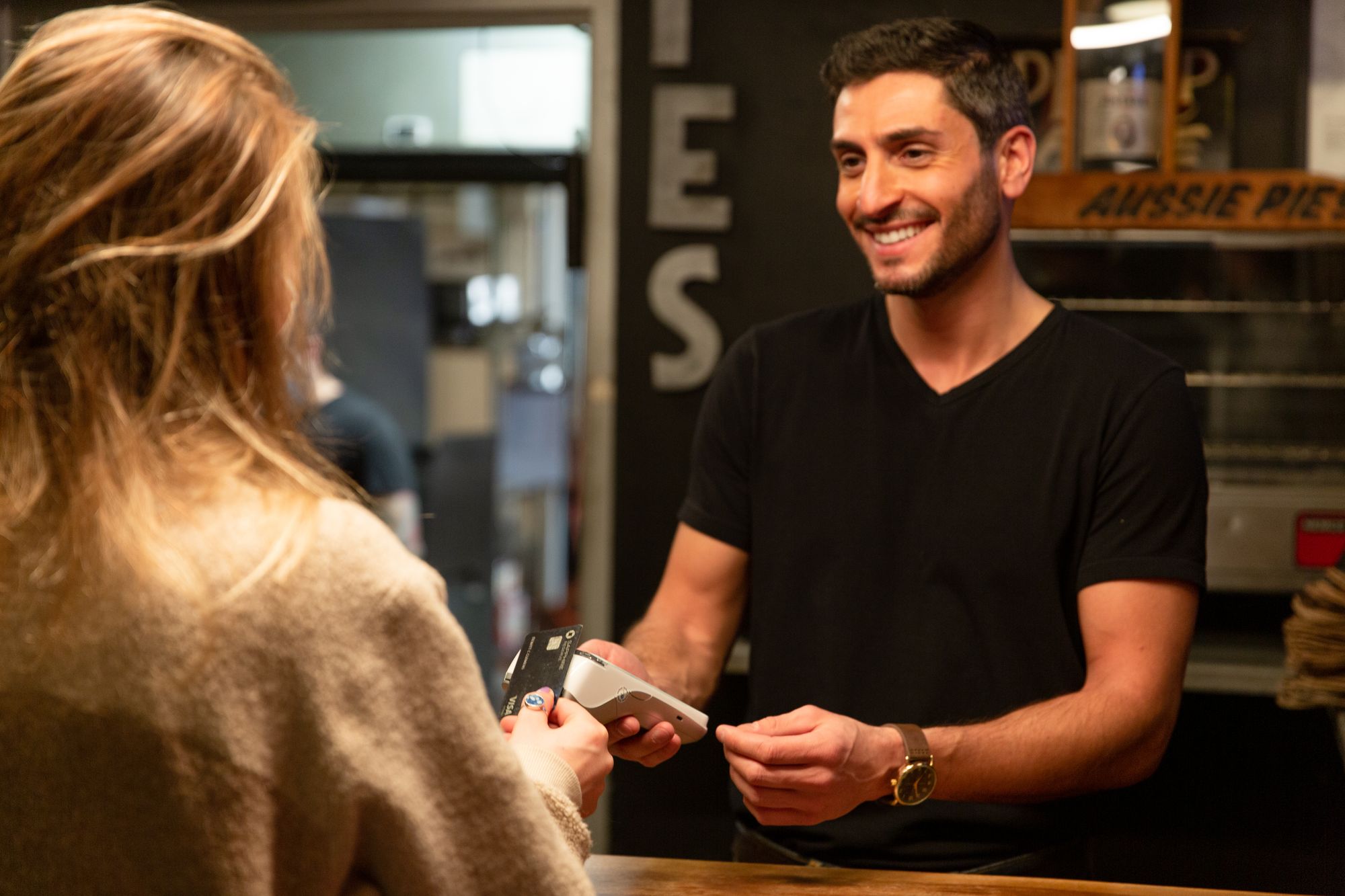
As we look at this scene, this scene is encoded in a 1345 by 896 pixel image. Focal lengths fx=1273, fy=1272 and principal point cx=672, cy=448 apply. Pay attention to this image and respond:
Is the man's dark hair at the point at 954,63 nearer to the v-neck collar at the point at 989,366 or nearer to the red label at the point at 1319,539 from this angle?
the v-neck collar at the point at 989,366

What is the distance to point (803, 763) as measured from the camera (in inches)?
50.7

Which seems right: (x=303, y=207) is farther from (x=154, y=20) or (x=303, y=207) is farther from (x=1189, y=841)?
(x=1189, y=841)

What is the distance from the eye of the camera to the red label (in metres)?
2.48

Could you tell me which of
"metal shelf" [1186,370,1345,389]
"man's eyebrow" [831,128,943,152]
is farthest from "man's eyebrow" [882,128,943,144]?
"metal shelf" [1186,370,1345,389]

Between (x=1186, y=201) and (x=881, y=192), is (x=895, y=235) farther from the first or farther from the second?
(x=1186, y=201)

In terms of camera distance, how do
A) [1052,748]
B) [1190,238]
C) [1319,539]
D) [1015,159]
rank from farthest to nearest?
[1190,238] → [1319,539] → [1015,159] → [1052,748]

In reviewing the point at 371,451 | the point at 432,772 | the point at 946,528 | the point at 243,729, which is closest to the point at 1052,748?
the point at 946,528

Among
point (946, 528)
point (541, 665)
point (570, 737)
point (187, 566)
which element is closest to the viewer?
point (187, 566)

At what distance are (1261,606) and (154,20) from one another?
2.63 metres

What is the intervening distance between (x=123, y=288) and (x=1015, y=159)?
51.9 inches

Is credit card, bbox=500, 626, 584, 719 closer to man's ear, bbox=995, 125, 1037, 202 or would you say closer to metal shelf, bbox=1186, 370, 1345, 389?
man's ear, bbox=995, 125, 1037, 202

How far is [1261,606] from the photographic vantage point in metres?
2.78

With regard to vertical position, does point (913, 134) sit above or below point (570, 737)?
above

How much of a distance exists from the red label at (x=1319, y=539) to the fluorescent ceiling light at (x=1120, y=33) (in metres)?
0.98
